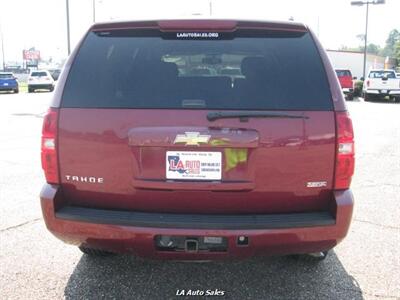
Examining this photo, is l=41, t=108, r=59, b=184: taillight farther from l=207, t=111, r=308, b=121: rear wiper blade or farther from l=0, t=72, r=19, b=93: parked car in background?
l=0, t=72, r=19, b=93: parked car in background

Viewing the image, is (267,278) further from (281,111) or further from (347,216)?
(281,111)

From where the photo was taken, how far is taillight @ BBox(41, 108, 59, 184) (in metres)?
3.05

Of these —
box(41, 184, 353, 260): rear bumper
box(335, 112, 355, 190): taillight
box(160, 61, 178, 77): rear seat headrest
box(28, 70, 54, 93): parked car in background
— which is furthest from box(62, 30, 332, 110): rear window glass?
box(28, 70, 54, 93): parked car in background

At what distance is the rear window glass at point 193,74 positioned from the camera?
294 centimetres

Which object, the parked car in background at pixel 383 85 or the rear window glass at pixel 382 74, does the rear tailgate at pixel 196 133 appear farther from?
the rear window glass at pixel 382 74

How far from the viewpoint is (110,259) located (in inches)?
159

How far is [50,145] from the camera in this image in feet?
10.1

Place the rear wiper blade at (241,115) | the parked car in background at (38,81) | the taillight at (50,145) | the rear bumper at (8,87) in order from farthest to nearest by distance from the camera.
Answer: the parked car in background at (38,81)
the rear bumper at (8,87)
the taillight at (50,145)
the rear wiper blade at (241,115)

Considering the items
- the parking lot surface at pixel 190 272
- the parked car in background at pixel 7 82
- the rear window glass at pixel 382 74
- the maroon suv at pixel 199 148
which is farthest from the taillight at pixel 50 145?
the parked car in background at pixel 7 82

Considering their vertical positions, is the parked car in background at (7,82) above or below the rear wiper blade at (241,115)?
below

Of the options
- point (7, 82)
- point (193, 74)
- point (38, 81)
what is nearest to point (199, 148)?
point (193, 74)

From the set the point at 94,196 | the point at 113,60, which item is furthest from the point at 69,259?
the point at 113,60

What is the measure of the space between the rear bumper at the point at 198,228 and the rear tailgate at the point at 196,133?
8 cm

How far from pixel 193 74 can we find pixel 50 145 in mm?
1014
